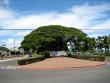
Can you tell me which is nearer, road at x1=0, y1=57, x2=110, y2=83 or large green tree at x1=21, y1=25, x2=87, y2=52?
road at x1=0, y1=57, x2=110, y2=83

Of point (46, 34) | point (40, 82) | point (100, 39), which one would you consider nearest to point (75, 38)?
point (46, 34)

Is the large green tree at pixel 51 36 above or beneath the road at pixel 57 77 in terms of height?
above

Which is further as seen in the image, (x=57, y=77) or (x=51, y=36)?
(x=51, y=36)

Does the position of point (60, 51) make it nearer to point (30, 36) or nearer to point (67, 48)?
point (67, 48)

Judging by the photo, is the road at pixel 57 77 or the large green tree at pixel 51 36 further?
the large green tree at pixel 51 36

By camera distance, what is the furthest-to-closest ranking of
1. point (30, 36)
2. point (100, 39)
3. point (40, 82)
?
point (100, 39), point (30, 36), point (40, 82)

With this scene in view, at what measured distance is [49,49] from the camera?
74.6 m

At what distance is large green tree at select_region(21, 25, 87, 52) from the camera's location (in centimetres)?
7044

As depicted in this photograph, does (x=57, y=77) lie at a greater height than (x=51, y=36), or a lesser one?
lesser

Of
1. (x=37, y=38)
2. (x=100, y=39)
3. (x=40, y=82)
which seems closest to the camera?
(x=40, y=82)

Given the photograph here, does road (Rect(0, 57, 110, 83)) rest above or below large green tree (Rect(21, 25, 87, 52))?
below

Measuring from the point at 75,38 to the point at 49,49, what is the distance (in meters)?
7.49

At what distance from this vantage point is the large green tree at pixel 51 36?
70438 millimetres

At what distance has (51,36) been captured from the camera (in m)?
70.5
